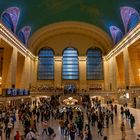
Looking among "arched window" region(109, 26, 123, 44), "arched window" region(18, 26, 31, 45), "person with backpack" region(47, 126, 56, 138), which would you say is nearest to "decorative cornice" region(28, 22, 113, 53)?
"arched window" region(109, 26, 123, 44)

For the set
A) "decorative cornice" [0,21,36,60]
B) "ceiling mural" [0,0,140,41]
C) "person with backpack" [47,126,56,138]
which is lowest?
"person with backpack" [47,126,56,138]

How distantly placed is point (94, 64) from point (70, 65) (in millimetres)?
4592

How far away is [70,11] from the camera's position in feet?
103

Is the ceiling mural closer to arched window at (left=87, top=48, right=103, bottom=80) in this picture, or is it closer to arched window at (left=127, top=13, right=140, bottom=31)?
arched window at (left=127, top=13, right=140, bottom=31)

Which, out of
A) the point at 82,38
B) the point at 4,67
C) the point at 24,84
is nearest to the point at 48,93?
the point at 24,84

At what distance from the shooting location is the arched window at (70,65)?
42188 mm

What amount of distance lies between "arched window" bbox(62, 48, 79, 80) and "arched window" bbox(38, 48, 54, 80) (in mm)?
2437

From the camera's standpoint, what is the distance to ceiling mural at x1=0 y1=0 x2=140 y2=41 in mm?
24975

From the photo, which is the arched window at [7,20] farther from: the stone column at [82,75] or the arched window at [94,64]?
the arched window at [94,64]

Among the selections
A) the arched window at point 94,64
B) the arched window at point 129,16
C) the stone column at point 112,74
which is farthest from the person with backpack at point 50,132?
→ the arched window at point 94,64

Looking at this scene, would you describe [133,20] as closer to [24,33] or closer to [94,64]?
[24,33]

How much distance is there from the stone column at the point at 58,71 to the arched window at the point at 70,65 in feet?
3.08

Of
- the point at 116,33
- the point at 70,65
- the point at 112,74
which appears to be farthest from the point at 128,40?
the point at 70,65

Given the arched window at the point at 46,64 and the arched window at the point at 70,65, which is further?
the arched window at the point at 70,65
